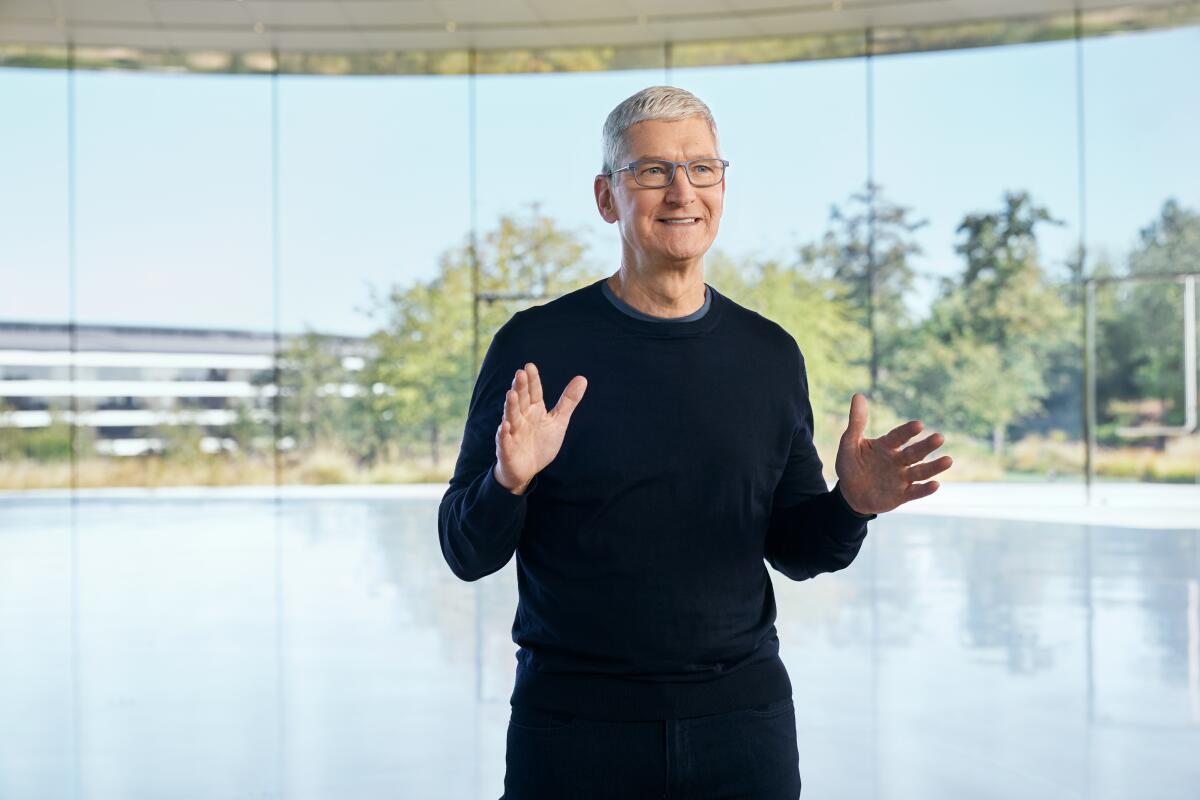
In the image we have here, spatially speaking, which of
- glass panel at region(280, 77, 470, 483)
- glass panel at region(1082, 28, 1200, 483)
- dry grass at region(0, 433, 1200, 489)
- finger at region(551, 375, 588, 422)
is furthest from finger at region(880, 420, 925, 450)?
glass panel at region(280, 77, 470, 483)

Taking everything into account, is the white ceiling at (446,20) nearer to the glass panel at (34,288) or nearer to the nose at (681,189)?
the glass panel at (34,288)

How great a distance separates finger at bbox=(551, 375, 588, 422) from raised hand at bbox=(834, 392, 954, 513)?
391 mm

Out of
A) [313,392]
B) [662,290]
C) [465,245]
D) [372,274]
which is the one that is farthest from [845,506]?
[313,392]

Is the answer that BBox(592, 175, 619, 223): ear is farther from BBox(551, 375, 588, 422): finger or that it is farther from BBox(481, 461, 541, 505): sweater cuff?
BBox(481, 461, 541, 505): sweater cuff

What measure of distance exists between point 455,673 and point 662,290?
3.50 meters

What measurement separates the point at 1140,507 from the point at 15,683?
34.4 ft

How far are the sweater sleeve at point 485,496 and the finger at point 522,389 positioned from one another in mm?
107

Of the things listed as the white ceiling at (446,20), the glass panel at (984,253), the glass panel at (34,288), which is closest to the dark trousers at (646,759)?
the white ceiling at (446,20)

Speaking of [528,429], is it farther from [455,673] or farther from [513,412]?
[455,673]

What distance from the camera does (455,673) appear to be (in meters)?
4.89

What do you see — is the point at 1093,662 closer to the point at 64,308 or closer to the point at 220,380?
the point at 220,380

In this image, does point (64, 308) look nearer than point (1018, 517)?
No

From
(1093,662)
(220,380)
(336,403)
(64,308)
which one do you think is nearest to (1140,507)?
(1093,662)

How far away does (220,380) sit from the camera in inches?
547
